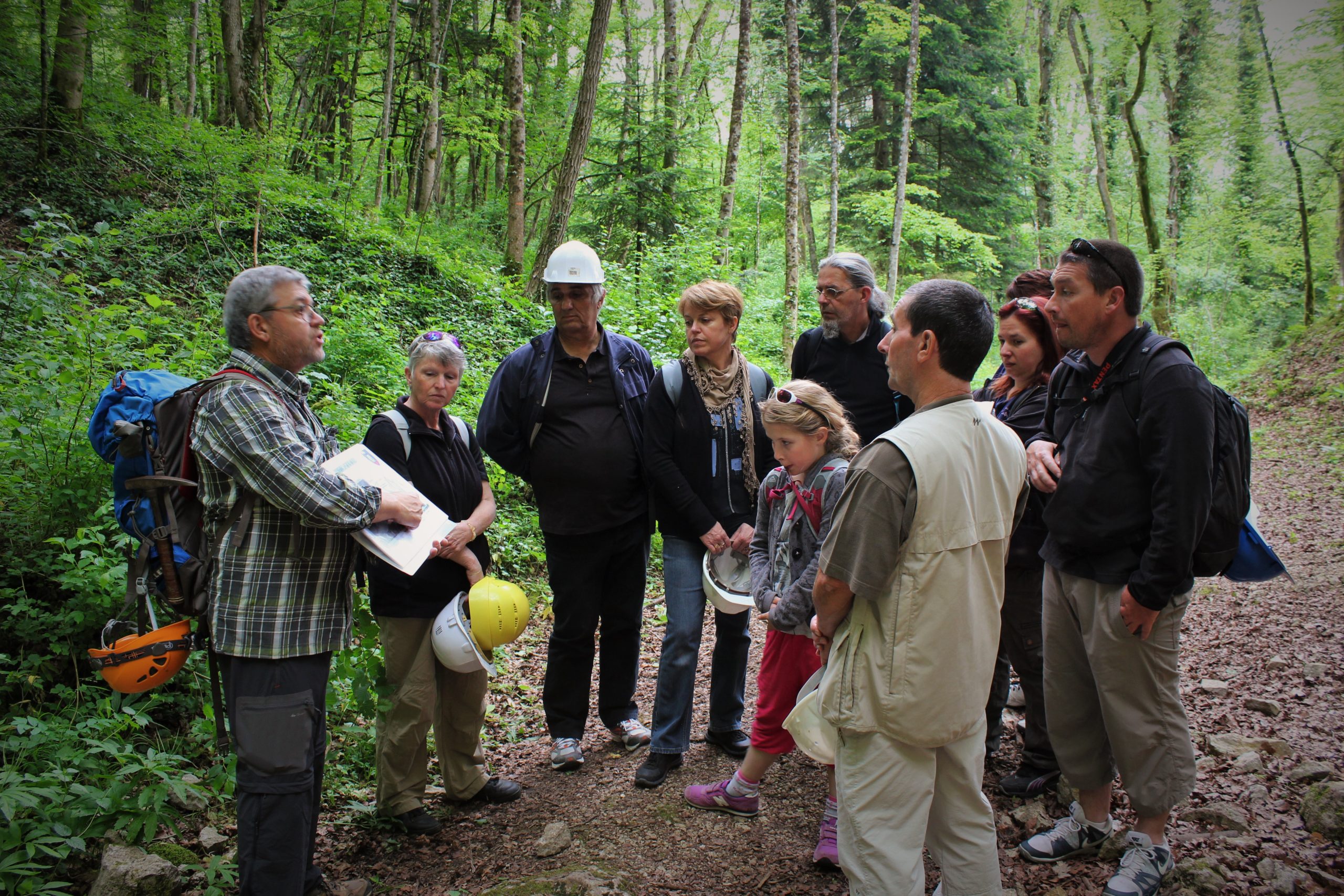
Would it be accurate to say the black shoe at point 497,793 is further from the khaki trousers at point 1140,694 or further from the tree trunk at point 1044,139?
the tree trunk at point 1044,139

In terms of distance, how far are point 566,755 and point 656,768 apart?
0.52 metres

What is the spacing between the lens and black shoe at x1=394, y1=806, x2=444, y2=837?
3.37 meters

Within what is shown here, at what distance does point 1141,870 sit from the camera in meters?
2.64

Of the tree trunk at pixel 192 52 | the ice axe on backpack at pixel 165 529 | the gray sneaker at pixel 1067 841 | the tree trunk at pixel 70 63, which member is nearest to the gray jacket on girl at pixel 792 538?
the gray sneaker at pixel 1067 841

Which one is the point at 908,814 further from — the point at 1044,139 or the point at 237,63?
the point at 1044,139

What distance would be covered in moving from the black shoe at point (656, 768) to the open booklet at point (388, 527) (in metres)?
1.60

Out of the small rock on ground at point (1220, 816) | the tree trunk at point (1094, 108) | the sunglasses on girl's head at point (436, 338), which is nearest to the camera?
the small rock on ground at point (1220, 816)

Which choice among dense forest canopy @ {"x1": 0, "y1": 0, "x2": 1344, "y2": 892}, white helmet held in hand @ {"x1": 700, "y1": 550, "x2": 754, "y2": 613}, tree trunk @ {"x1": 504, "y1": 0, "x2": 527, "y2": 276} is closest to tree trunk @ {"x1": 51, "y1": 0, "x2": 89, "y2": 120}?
dense forest canopy @ {"x1": 0, "y1": 0, "x2": 1344, "y2": 892}

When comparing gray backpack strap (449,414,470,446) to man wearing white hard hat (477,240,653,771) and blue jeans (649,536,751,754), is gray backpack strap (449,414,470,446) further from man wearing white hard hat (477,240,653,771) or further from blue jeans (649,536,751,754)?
blue jeans (649,536,751,754)

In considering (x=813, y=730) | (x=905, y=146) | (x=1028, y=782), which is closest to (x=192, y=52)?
(x=905, y=146)

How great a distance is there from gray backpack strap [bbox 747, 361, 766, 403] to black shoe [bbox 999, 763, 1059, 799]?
85.6 inches

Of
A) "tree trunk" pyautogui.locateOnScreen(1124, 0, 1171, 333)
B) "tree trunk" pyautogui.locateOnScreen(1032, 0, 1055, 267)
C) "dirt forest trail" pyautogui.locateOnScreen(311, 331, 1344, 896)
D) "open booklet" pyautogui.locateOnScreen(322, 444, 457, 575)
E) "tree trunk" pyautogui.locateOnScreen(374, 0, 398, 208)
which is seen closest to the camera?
"open booklet" pyautogui.locateOnScreen(322, 444, 457, 575)

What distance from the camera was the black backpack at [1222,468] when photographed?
258 centimetres

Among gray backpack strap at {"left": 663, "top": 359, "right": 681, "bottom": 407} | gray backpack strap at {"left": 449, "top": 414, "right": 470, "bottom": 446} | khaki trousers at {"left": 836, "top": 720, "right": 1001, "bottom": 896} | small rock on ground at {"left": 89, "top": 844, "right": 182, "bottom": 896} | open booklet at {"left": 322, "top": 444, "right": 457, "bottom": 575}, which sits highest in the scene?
gray backpack strap at {"left": 663, "top": 359, "right": 681, "bottom": 407}
